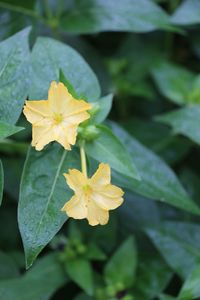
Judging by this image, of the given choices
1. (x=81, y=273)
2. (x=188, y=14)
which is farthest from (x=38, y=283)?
(x=188, y=14)

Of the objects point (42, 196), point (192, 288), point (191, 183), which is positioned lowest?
point (191, 183)

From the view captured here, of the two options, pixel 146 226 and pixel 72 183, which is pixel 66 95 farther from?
pixel 146 226

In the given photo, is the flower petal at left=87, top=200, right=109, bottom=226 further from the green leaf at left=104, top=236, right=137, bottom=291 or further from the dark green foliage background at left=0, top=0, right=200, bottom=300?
the green leaf at left=104, top=236, right=137, bottom=291

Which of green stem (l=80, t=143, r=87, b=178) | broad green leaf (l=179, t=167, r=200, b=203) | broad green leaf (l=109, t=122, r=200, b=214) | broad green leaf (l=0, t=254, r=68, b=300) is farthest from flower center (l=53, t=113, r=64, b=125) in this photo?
broad green leaf (l=179, t=167, r=200, b=203)

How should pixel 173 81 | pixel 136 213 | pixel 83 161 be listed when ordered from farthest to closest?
pixel 173 81 < pixel 136 213 < pixel 83 161

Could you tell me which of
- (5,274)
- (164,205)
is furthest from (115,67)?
(5,274)

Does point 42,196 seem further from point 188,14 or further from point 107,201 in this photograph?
point 188,14

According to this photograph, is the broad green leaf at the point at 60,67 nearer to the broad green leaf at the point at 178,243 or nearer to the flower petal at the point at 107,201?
the flower petal at the point at 107,201
